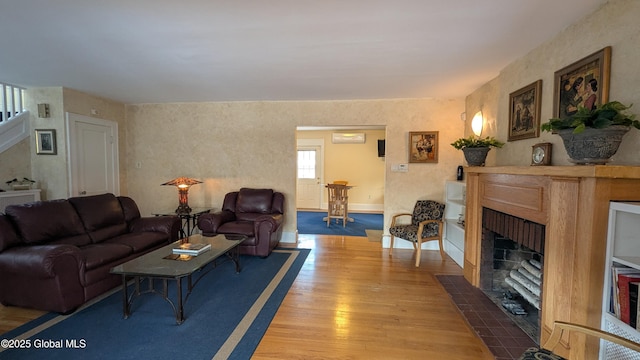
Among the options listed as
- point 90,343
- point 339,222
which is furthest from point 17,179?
point 339,222

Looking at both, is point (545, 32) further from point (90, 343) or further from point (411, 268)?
point (90, 343)

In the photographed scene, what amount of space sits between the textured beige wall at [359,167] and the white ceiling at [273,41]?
381cm

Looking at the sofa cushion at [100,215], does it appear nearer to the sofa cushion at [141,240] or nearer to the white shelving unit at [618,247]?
the sofa cushion at [141,240]

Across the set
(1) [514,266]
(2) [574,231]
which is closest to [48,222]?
(2) [574,231]

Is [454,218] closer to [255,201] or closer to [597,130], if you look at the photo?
[597,130]

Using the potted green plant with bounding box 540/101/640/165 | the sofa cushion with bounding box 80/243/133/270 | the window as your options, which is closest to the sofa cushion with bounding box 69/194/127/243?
the sofa cushion with bounding box 80/243/133/270

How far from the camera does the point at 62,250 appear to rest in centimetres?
223

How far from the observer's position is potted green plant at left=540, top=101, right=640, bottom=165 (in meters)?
1.39

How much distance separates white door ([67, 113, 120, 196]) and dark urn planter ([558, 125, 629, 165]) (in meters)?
5.53

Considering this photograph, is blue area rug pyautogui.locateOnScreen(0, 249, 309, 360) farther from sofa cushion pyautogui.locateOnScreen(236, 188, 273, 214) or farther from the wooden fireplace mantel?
the wooden fireplace mantel

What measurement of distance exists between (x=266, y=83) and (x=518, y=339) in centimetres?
361

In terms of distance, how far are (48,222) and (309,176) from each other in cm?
560

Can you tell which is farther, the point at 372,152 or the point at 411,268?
the point at 372,152

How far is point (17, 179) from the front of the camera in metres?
3.62
